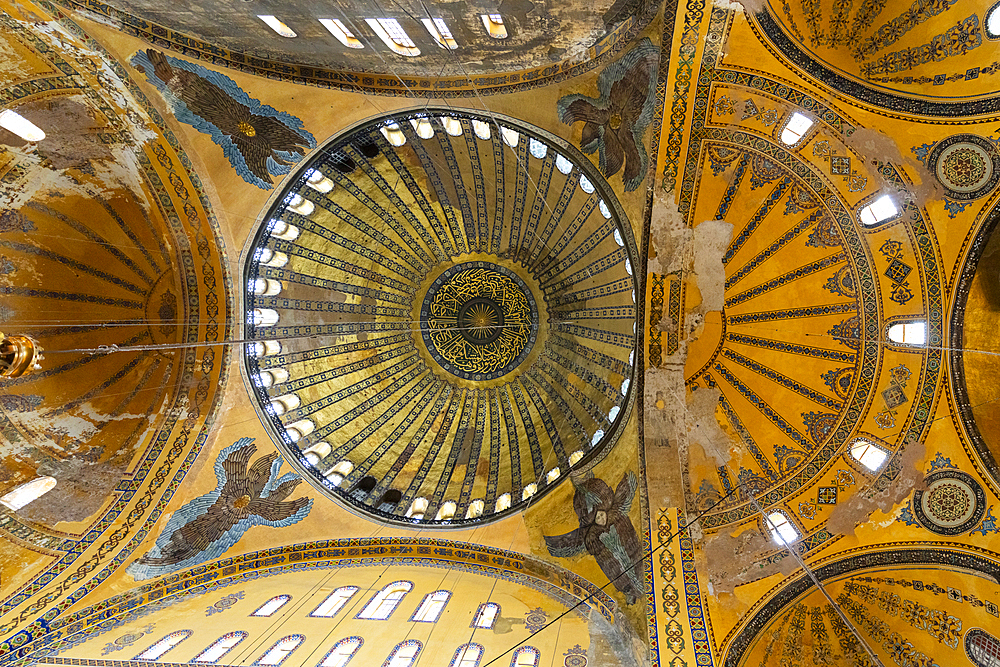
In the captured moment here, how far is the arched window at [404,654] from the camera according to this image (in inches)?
357

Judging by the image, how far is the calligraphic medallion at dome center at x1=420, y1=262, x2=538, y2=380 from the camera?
14086 mm

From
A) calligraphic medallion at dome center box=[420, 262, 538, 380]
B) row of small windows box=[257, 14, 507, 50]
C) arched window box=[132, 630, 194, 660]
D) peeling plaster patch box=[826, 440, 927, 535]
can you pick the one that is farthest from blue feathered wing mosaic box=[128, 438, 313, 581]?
peeling plaster patch box=[826, 440, 927, 535]

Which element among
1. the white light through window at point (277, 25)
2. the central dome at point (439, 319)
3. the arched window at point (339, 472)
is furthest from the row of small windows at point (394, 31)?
the arched window at point (339, 472)

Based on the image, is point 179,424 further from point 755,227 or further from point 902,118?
point 902,118

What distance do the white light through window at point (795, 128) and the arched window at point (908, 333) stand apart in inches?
139

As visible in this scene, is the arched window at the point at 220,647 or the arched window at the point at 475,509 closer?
the arched window at the point at 220,647

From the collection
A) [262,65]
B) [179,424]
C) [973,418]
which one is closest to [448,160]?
[262,65]

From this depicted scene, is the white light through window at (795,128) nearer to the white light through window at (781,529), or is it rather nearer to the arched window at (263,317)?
the white light through window at (781,529)

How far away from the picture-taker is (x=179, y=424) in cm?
1049

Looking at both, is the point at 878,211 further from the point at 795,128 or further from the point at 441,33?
the point at 441,33

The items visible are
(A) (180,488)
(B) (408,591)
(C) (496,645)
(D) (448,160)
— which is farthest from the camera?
(D) (448,160)

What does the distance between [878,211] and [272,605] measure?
44.6ft

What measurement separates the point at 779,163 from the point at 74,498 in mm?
14204

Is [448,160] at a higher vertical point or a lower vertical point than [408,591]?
higher
